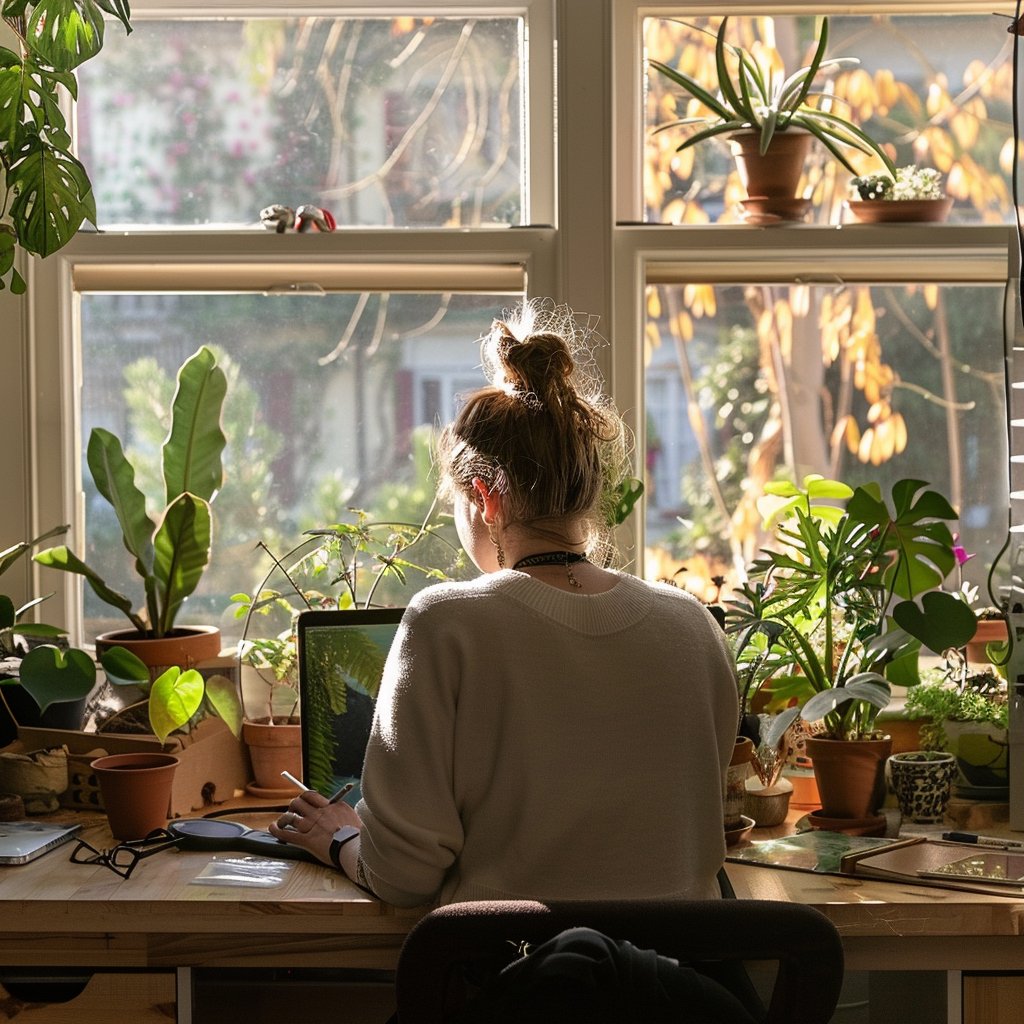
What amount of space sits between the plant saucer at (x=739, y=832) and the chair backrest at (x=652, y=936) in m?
0.68

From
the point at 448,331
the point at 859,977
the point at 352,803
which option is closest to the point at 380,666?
the point at 352,803

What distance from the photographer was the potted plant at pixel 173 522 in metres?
2.22

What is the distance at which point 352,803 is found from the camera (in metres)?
1.97

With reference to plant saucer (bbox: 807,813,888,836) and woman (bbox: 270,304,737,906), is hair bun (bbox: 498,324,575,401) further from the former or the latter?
plant saucer (bbox: 807,813,888,836)

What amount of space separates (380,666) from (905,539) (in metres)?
0.94

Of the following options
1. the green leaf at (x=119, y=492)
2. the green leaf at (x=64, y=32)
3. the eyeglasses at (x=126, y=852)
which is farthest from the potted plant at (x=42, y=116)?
the eyeglasses at (x=126, y=852)

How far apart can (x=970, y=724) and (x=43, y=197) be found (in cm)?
184

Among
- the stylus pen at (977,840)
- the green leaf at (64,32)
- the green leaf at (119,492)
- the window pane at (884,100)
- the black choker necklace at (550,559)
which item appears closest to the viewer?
the black choker necklace at (550,559)

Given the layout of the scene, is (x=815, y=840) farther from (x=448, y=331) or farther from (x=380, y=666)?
(x=448, y=331)

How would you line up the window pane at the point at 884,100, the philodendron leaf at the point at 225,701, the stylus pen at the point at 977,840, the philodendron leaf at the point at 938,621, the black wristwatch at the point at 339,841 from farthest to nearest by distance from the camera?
the window pane at the point at 884,100 → the philodendron leaf at the point at 225,701 → the philodendron leaf at the point at 938,621 → the stylus pen at the point at 977,840 → the black wristwatch at the point at 339,841

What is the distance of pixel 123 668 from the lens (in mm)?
2016

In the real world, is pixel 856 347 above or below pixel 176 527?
above

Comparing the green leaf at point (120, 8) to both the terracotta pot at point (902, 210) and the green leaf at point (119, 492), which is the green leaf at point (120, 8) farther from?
the terracotta pot at point (902, 210)

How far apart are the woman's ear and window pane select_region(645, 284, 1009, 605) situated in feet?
3.13
